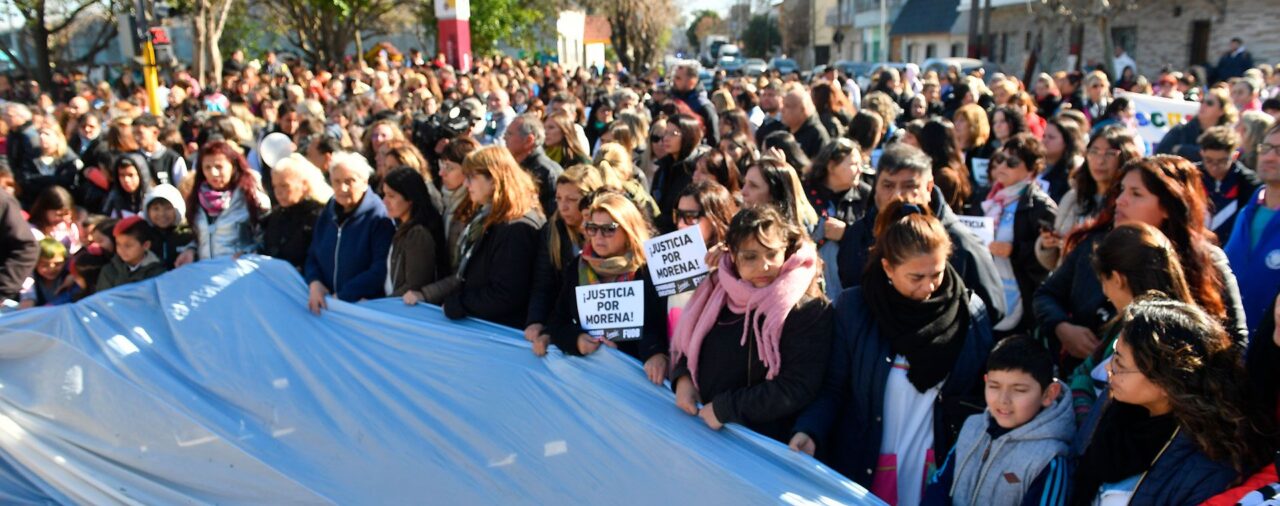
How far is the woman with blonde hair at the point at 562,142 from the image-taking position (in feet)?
22.8

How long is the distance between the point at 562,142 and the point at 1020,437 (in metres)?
5.00

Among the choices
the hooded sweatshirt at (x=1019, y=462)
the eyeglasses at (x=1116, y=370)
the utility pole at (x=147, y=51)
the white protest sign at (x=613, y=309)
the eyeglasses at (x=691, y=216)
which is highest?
the utility pole at (x=147, y=51)

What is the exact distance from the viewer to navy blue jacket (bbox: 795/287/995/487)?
2.85m

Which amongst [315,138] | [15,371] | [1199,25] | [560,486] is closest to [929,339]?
[560,486]

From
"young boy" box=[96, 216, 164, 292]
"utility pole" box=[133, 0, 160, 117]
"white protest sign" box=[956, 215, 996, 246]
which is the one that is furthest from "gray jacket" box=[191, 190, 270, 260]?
"utility pole" box=[133, 0, 160, 117]

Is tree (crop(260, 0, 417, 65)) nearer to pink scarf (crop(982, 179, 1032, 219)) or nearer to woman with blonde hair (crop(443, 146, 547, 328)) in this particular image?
woman with blonde hair (crop(443, 146, 547, 328))

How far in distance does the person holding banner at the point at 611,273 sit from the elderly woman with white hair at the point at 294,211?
6.59 feet

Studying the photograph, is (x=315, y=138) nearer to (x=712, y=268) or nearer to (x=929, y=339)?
(x=712, y=268)

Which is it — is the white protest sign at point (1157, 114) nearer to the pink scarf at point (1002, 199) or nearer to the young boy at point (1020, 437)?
the pink scarf at point (1002, 199)

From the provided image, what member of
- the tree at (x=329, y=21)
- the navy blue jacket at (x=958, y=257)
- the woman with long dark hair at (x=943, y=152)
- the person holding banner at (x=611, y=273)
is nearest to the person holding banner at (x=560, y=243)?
the person holding banner at (x=611, y=273)

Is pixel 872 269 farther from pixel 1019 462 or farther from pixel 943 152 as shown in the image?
pixel 943 152

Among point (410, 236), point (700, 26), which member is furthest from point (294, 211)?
point (700, 26)

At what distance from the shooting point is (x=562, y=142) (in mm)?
7000

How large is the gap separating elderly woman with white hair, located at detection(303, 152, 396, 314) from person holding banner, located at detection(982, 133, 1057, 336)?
2959mm
